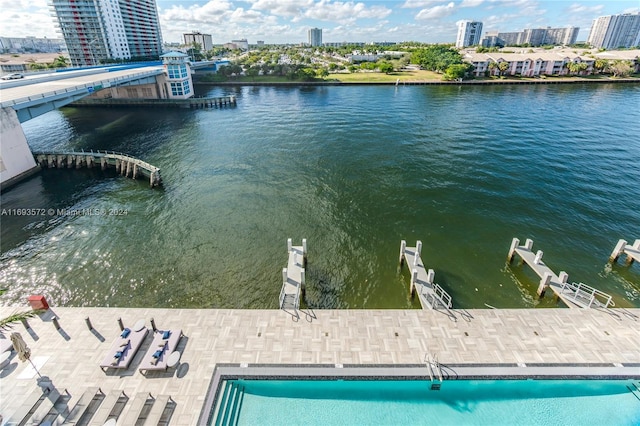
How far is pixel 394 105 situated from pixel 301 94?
36925 mm

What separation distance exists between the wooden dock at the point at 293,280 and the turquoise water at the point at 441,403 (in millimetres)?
5870

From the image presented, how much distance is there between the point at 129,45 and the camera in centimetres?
17638

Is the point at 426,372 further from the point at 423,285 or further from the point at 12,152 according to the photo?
the point at 12,152

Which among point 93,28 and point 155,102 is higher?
point 93,28

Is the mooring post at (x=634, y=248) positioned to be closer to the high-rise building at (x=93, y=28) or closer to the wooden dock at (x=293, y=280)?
the wooden dock at (x=293, y=280)

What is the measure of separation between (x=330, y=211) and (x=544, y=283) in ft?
69.8

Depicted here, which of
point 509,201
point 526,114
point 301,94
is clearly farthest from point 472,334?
point 301,94

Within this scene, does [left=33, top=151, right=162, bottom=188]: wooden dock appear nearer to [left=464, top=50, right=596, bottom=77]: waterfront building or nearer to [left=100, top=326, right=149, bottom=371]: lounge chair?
[left=100, top=326, right=149, bottom=371]: lounge chair

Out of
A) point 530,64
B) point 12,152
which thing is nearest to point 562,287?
point 12,152

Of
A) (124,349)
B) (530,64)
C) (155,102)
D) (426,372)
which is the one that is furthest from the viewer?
(530,64)

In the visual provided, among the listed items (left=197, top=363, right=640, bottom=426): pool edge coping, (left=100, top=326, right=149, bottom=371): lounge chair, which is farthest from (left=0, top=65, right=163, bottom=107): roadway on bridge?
(left=197, top=363, right=640, bottom=426): pool edge coping

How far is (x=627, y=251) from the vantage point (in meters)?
27.1

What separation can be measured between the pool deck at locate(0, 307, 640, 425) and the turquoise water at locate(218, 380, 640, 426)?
1059 mm

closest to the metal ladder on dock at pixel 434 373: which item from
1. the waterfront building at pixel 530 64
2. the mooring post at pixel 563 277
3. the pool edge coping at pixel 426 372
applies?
the pool edge coping at pixel 426 372
